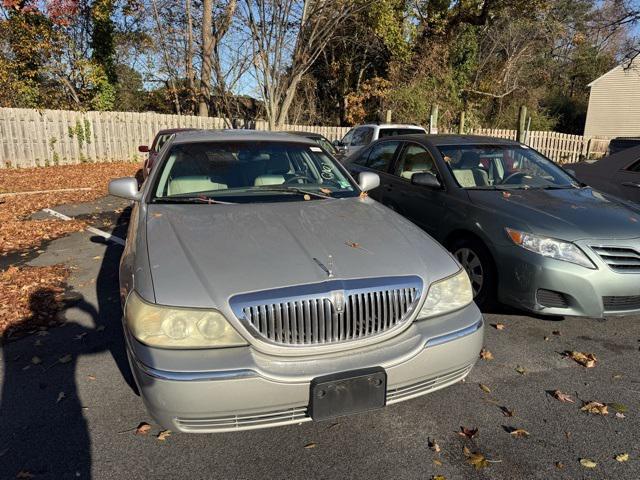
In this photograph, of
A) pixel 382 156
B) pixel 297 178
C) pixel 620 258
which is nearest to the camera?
pixel 620 258

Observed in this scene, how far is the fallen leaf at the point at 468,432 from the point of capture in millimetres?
2703

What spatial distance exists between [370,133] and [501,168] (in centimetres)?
771

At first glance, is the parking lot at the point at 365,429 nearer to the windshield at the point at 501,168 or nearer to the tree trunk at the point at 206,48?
the windshield at the point at 501,168

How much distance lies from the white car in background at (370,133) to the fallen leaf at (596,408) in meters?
8.92

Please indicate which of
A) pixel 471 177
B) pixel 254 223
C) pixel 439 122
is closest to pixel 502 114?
pixel 439 122

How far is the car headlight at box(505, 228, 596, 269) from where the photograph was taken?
3666 millimetres

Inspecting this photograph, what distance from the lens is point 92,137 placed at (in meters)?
16.4

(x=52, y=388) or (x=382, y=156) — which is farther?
(x=382, y=156)

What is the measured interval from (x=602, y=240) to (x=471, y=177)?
1583 millimetres

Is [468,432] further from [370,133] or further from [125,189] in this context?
[370,133]

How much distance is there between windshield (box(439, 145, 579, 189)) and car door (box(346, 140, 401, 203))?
89 centimetres

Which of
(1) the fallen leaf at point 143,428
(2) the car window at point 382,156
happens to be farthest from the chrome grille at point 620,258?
(1) the fallen leaf at point 143,428

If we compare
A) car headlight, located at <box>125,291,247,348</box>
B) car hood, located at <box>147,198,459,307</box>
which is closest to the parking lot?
car headlight, located at <box>125,291,247,348</box>

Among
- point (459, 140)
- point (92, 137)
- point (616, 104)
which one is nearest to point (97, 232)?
point (459, 140)
